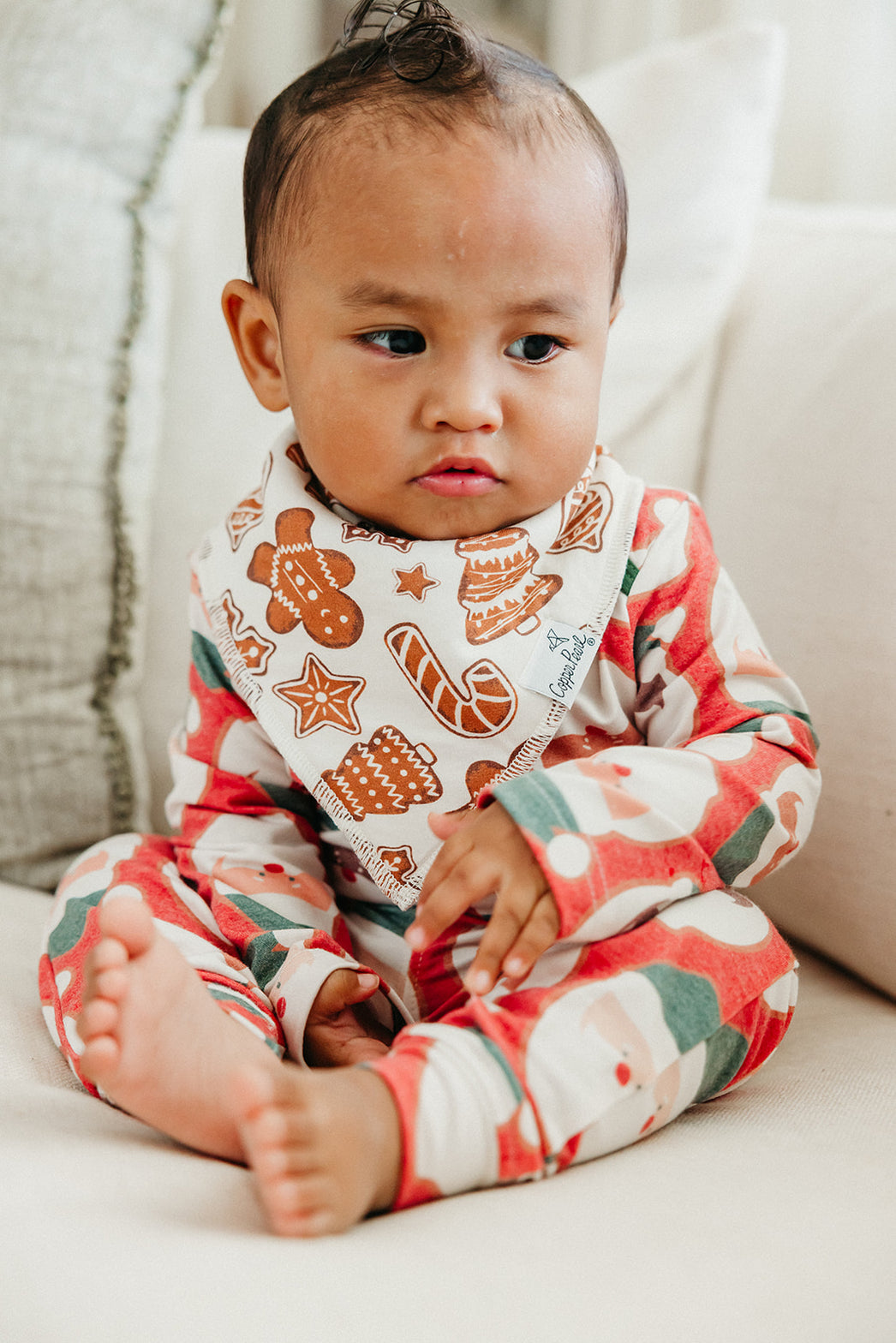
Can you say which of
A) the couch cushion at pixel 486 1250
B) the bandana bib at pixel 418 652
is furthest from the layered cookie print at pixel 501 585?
the couch cushion at pixel 486 1250

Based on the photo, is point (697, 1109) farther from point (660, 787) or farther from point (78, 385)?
point (78, 385)

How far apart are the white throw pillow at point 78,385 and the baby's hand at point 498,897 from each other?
0.51m

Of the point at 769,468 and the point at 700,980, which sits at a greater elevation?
the point at 769,468

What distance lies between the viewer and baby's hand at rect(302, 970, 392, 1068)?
75 centimetres

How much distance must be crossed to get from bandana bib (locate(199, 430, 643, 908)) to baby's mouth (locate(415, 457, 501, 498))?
0.12 feet

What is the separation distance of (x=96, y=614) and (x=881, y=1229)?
79 centimetres

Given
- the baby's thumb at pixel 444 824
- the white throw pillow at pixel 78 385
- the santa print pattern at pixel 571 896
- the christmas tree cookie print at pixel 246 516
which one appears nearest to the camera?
the santa print pattern at pixel 571 896

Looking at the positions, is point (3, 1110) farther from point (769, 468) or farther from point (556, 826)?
point (769, 468)

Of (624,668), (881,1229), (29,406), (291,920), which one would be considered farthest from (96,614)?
(881,1229)

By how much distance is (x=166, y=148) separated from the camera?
112cm

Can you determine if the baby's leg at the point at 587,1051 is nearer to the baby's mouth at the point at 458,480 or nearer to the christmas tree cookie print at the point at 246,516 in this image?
the baby's mouth at the point at 458,480

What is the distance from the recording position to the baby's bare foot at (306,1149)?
54 cm

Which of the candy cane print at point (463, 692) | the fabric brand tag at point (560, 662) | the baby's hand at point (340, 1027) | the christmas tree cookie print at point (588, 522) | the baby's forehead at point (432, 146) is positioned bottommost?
the baby's hand at point (340, 1027)

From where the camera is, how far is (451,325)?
770 mm
